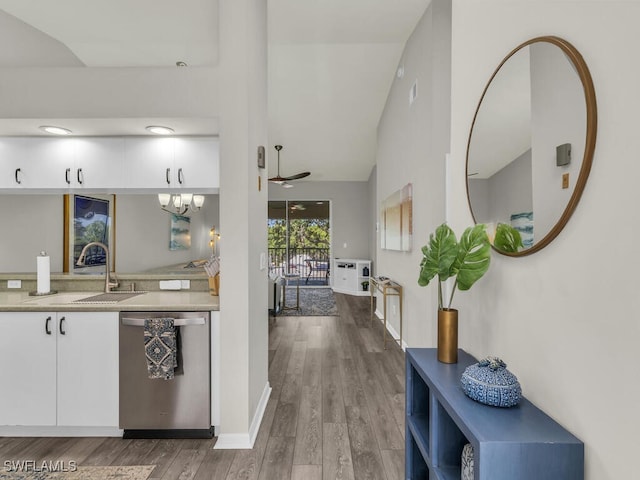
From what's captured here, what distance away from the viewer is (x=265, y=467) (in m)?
1.80

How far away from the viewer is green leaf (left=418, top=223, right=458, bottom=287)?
1285mm

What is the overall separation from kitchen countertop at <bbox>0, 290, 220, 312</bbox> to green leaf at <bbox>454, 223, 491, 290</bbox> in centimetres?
144

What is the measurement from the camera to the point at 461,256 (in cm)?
127

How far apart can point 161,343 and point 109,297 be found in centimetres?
75

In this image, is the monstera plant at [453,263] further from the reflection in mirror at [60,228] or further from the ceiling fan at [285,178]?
the ceiling fan at [285,178]

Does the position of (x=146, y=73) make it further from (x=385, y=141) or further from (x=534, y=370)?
(x=385, y=141)

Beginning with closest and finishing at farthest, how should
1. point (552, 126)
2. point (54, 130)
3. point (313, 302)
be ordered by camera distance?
point (552, 126)
point (54, 130)
point (313, 302)

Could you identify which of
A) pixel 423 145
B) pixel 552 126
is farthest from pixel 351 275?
pixel 552 126

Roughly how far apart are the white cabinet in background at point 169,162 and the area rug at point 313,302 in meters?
3.50

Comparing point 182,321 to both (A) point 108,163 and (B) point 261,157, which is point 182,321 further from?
(A) point 108,163

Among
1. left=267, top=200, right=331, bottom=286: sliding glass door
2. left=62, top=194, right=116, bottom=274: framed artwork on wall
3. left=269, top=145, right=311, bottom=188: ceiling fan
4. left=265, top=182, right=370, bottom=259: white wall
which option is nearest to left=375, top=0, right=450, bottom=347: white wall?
left=269, top=145, right=311, bottom=188: ceiling fan

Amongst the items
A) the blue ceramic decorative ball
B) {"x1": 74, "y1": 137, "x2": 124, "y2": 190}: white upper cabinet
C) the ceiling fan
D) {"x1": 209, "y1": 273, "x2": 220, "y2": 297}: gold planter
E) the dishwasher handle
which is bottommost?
the dishwasher handle

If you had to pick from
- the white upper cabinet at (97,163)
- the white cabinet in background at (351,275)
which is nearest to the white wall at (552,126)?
the white upper cabinet at (97,163)

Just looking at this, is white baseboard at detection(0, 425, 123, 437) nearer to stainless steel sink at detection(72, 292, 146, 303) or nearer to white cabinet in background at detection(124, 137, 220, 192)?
stainless steel sink at detection(72, 292, 146, 303)
